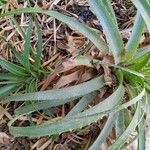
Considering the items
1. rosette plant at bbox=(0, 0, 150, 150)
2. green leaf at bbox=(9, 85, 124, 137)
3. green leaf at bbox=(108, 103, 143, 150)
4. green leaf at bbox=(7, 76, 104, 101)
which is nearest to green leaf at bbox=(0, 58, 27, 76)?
rosette plant at bbox=(0, 0, 150, 150)

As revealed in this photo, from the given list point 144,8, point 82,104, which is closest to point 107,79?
point 82,104

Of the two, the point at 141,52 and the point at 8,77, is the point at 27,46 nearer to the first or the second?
the point at 8,77

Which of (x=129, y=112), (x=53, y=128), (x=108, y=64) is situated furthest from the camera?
(x=129, y=112)

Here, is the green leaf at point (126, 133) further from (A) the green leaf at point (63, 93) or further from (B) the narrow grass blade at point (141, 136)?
(A) the green leaf at point (63, 93)

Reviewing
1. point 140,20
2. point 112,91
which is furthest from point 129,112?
point 140,20

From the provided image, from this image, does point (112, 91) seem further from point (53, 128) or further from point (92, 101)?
point (53, 128)

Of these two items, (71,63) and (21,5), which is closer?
(71,63)

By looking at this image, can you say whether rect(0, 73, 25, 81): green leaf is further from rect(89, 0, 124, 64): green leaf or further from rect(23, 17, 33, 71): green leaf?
rect(89, 0, 124, 64): green leaf
